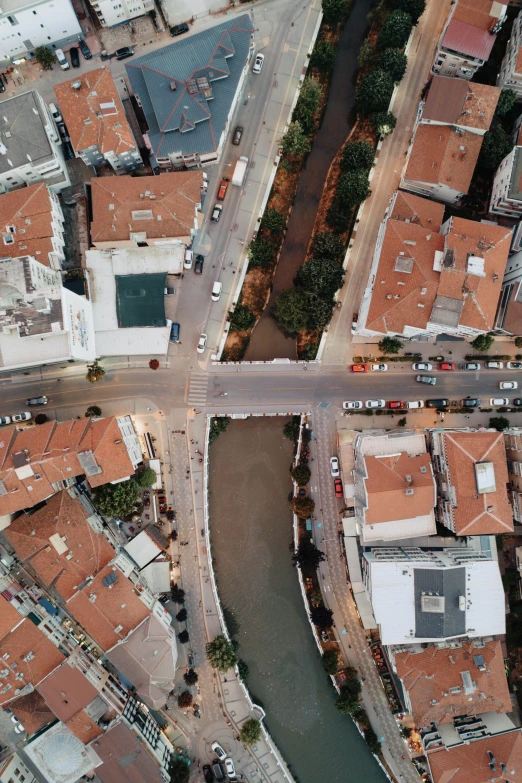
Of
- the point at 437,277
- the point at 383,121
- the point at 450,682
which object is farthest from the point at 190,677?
the point at 383,121

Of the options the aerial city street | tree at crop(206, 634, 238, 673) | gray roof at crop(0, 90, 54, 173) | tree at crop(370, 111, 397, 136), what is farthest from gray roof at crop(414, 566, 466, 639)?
gray roof at crop(0, 90, 54, 173)

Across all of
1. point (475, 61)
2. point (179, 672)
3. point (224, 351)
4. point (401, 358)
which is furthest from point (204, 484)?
point (475, 61)

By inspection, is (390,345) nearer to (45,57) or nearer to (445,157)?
(445,157)

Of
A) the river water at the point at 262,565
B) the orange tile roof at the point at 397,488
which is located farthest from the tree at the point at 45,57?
the orange tile roof at the point at 397,488

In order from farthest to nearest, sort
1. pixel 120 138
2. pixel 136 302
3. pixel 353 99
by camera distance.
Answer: pixel 353 99 → pixel 136 302 → pixel 120 138

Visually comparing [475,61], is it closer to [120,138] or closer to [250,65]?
[250,65]

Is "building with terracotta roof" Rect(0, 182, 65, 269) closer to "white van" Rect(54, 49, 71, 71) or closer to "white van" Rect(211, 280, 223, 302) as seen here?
"white van" Rect(54, 49, 71, 71)

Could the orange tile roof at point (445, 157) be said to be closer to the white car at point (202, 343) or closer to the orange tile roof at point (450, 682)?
the white car at point (202, 343)
